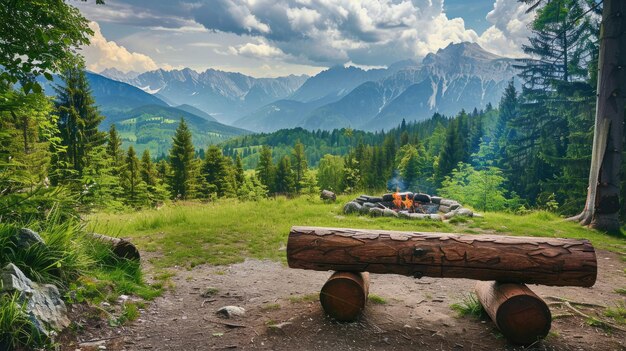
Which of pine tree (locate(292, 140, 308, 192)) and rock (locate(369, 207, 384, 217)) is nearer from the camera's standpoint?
rock (locate(369, 207, 384, 217))

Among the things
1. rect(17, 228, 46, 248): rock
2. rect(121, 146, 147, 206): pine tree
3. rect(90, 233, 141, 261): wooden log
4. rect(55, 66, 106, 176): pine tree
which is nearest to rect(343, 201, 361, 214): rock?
rect(90, 233, 141, 261): wooden log

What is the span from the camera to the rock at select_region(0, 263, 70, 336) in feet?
13.3

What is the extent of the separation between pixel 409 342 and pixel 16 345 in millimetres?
4505

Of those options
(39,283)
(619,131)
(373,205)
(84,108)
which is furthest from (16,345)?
(84,108)

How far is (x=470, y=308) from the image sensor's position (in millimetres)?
5762

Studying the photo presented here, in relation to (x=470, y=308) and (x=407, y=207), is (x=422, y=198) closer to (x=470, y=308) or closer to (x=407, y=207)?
(x=407, y=207)

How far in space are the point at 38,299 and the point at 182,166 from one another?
44207 millimetres

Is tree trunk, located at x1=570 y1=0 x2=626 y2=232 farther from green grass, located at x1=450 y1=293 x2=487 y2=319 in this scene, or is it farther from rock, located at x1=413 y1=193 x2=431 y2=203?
green grass, located at x1=450 y1=293 x2=487 y2=319

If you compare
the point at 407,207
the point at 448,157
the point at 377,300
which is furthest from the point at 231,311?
the point at 448,157

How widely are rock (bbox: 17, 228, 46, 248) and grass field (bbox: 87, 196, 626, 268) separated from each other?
3271 millimetres

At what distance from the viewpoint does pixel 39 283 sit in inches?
182

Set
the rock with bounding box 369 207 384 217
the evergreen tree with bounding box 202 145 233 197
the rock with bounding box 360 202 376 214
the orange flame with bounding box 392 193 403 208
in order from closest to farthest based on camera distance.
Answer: the rock with bounding box 369 207 384 217
the rock with bounding box 360 202 376 214
the orange flame with bounding box 392 193 403 208
the evergreen tree with bounding box 202 145 233 197

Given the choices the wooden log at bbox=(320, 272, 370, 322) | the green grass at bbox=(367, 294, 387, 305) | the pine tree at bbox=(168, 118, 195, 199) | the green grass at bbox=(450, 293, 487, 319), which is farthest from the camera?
the pine tree at bbox=(168, 118, 195, 199)

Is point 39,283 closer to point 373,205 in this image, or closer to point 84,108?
point 373,205
